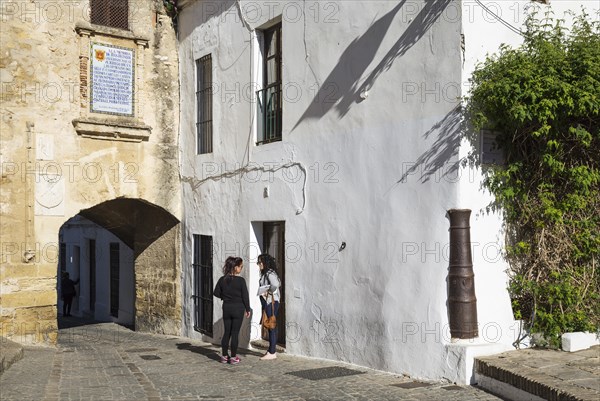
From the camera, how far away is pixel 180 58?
13.1 metres

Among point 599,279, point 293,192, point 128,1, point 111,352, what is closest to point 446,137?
point 599,279

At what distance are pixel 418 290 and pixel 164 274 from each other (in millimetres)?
6907

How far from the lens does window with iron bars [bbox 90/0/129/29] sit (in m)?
12.2

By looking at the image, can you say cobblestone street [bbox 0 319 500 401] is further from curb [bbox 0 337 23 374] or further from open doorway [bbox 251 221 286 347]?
open doorway [bbox 251 221 286 347]

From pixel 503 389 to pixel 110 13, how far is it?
30.0 feet

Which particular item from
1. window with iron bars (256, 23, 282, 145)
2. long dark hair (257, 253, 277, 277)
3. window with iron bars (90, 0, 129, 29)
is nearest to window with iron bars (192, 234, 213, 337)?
window with iron bars (256, 23, 282, 145)

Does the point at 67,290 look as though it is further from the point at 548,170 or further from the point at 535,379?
the point at 535,379

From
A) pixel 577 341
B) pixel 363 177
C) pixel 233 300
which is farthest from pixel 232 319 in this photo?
pixel 577 341

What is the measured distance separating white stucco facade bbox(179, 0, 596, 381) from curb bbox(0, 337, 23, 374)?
125 inches

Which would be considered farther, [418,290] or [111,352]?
[111,352]

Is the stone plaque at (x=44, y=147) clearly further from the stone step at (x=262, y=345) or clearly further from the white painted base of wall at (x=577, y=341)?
the white painted base of wall at (x=577, y=341)

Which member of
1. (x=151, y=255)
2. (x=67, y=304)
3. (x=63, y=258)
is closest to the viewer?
(x=151, y=255)

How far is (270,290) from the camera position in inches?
365

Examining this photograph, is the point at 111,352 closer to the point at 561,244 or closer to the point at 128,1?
the point at 128,1
